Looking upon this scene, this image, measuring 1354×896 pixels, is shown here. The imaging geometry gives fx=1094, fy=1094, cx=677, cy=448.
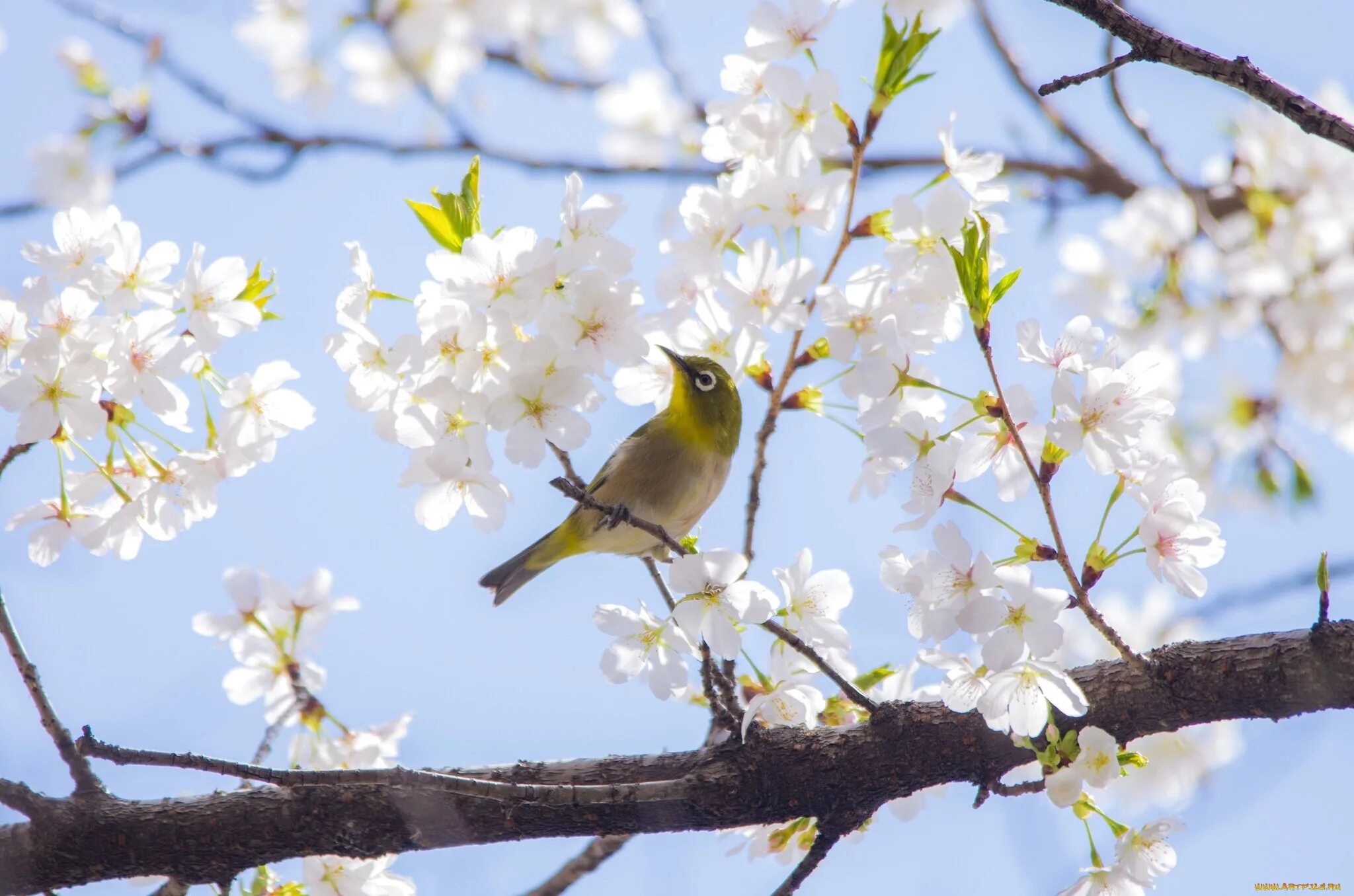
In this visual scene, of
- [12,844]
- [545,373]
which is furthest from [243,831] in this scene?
[545,373]

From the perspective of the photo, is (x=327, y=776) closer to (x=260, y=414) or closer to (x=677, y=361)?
(x=260, y=414)

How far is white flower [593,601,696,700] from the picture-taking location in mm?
2801

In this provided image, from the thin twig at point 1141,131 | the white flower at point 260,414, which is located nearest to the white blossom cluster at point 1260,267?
the thin twig at point 1141,131

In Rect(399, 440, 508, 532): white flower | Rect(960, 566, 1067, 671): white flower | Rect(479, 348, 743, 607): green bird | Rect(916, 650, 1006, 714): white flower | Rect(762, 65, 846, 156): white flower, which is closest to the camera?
Rect(960, 566, 1067, 671): white flower

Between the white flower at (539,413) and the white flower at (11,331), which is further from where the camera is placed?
the white flower at (11,331)

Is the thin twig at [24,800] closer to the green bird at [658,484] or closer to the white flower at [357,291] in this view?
the white flower at [357,291]

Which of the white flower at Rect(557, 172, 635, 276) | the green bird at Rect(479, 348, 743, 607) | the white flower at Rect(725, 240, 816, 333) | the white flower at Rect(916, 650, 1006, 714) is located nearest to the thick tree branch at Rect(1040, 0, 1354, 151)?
the white flower at Rect(725, 240, 816, 333)

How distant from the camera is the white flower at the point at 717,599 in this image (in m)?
2.61

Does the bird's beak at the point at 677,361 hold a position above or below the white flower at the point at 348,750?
above

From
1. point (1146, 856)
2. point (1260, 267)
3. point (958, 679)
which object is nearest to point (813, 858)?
point (958, 679)

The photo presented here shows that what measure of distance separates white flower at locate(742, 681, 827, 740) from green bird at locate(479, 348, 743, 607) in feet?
5.95

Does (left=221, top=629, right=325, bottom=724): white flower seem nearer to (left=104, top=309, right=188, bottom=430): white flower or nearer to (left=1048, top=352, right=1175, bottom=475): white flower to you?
(left=104, top=309, right=188, bottom=430): white flower

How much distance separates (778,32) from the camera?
10.0ft

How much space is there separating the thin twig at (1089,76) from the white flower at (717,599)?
49.6 inches
